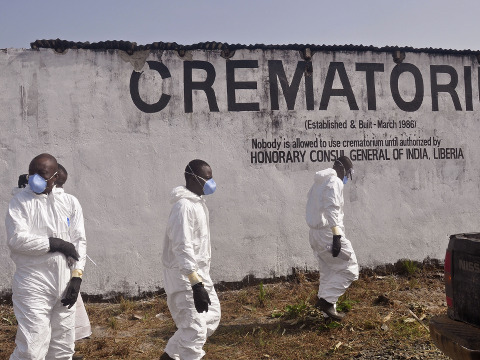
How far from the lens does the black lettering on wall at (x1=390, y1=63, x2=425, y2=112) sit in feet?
29.2

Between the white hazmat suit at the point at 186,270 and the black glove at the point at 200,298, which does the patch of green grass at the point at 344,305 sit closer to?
the white hazmat suit at the point at 186,270

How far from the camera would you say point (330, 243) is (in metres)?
6.50

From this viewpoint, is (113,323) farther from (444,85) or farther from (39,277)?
(444,85)

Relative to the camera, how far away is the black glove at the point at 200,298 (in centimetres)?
432

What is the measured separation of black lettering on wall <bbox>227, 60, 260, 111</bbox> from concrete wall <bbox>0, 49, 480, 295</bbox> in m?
0.02

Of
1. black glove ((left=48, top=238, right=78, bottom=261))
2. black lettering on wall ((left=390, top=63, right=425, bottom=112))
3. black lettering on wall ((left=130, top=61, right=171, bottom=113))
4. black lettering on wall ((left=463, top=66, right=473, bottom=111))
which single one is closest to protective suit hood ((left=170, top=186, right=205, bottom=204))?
black glove ((left=48, top=238, right=78, bottom=261))

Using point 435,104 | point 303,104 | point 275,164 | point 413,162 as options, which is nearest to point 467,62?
point 435,104

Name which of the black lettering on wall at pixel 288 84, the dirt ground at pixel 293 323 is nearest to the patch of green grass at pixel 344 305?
the dirt ground at pixel 293 323

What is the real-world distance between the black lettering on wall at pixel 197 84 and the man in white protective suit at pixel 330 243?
2.43m

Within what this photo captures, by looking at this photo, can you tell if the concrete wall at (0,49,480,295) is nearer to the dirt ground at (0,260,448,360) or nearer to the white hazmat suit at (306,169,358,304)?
the dirt ground at (0,260,448,360)

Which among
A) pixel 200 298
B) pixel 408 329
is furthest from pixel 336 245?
pixel 200 298

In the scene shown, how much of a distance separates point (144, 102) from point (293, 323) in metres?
3.97

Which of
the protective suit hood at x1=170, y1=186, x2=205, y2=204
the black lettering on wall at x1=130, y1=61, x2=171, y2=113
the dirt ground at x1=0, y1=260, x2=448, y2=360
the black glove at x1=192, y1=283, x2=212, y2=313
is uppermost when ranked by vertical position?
the black lettering on wall at x1=130, y1=61, x2=171, y2=113

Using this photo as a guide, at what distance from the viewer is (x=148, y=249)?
313 inches
